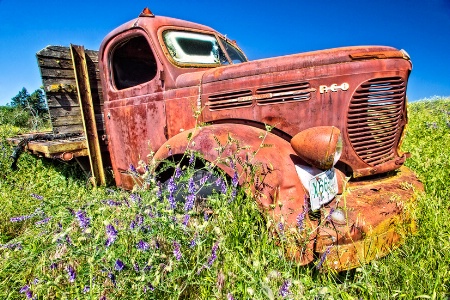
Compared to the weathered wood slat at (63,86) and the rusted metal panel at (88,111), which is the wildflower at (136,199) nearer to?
the rusted metal panel at (88,111)

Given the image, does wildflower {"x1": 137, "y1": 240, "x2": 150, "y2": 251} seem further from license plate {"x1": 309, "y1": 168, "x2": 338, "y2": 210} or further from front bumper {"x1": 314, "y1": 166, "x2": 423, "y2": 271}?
license plate {"x1": 309, "y1": 168, "x2": 338, "y2": 210}

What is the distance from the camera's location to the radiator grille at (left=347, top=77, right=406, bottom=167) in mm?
2162

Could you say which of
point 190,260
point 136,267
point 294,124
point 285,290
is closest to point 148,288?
point 136,267

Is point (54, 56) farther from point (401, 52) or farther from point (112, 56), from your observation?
point (401, 52)

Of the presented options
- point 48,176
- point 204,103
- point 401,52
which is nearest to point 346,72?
point 401,52

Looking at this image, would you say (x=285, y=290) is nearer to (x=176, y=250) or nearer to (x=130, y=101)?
(x=176, y=250)

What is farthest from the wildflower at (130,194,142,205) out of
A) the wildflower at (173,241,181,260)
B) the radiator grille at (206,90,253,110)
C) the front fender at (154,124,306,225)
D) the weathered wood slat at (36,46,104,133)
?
the weathered wood slat at (36,46,104,133)

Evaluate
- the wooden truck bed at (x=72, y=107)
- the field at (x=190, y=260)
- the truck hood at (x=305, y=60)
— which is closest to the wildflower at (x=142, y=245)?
the field at (x=190, y=260)

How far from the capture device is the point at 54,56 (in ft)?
13.2

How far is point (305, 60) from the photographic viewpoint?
7.34 feet

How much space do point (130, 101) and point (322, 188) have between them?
2297 millimetres

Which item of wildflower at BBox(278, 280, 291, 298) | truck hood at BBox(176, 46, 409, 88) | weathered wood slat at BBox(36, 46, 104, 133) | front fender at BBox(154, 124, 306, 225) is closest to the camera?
wildflower at BBox(278, 280, 291, 298)

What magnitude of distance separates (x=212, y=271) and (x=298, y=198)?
0.75 metres

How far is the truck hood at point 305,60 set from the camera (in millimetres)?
2143
